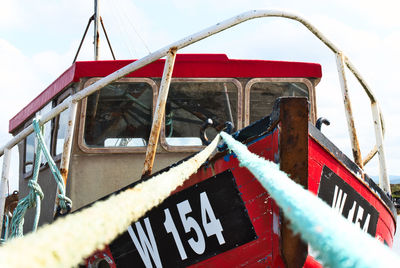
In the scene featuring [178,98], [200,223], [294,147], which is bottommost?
[200,223]

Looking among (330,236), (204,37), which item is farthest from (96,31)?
(330,236)

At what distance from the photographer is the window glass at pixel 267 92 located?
15.6ft

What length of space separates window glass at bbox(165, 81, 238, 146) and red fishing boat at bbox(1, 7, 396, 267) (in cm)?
1

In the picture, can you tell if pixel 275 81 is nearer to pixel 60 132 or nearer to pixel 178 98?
pixel 178 98

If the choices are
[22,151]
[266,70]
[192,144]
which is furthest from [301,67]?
[22,151]

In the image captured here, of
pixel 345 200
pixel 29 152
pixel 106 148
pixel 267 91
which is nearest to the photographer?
pixel 345 200

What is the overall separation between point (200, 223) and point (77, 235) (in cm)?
169

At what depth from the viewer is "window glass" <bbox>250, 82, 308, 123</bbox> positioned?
4.76 metres

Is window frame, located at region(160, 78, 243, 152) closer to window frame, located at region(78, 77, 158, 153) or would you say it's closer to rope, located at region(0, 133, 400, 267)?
window frame, located at region(78, 77, 158, 153)

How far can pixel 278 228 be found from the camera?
255cm

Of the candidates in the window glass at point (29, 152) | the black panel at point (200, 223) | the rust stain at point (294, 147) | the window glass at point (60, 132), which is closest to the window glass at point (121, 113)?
the window glass at point (60, 132)

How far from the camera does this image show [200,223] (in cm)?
280

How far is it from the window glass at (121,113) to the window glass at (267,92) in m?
1.09

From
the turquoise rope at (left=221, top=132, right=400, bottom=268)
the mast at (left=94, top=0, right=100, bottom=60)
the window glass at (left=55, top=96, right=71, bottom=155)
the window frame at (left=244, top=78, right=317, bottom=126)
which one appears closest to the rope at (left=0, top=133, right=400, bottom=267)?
the turquoise rope at (left=221, top=132, right=400, bottom=268)
